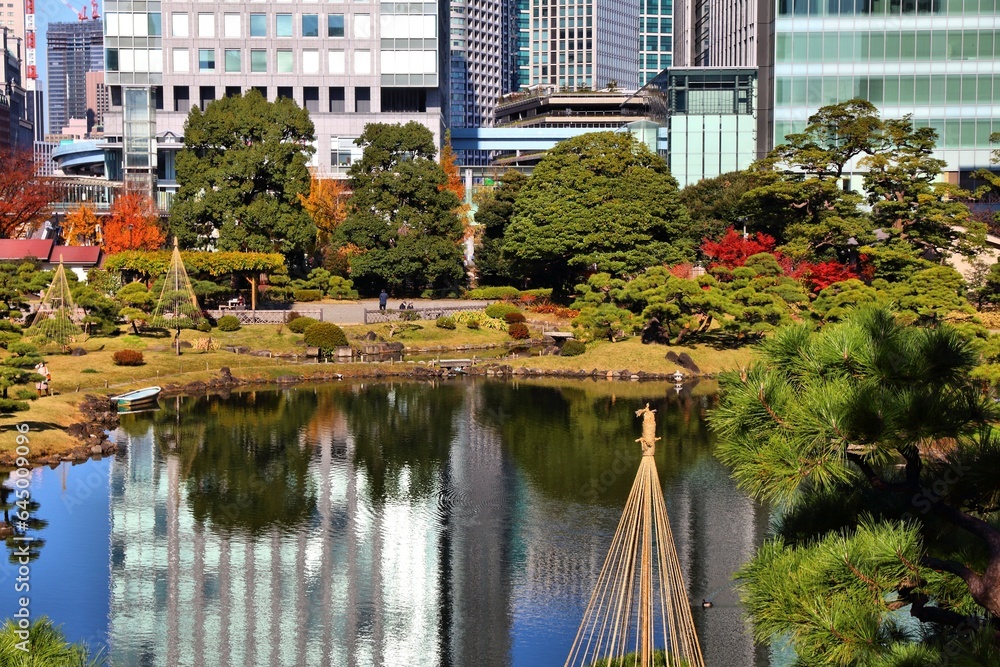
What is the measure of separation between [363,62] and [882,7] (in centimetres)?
4811

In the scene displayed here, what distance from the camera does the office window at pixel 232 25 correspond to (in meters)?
112

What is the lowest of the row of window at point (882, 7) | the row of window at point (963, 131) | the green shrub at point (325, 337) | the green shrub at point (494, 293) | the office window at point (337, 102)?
the green shrub at point (325, 337)

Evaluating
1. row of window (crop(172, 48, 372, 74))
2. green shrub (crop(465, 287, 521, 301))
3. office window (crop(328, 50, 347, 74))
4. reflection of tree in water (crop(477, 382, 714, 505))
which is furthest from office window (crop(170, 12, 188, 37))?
reflection of tree in water (crop(477, 382, 714, 505))

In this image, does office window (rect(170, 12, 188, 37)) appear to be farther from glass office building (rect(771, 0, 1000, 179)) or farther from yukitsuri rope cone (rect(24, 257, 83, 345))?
glass office building (rect(771, 0, 1000, 179))

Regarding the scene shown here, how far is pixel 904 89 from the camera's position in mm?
91125

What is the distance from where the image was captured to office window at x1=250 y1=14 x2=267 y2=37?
11238 centimetres

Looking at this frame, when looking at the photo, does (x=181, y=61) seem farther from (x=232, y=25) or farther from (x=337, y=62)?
(x=337, y=62)

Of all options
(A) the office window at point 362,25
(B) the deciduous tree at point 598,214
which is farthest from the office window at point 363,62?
(B) the deciduous tree at point 598,214

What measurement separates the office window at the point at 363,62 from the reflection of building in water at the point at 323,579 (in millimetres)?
76519

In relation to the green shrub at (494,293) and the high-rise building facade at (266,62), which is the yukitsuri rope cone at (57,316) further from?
the high-rise building facade at (266,62)

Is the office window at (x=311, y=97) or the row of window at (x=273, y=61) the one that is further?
the office window at (x=311, y=97)

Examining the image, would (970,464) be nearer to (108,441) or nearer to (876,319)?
(876,319)

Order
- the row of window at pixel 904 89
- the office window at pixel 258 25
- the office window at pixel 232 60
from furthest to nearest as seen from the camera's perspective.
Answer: the office window at pixel 232 60
the office window at pixel 258 25
the row of window at pixel 904 89

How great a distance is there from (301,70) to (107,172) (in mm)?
25440
